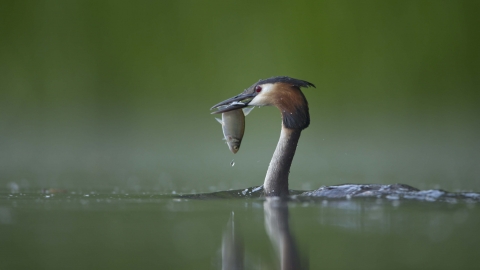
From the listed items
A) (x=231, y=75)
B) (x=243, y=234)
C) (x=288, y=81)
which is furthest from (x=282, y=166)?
(x=231, y=75)

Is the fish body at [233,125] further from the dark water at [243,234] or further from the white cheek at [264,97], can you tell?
the dark water at [243,234]

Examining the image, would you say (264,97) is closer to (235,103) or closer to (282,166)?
(235,103)

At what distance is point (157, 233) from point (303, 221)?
1.65 feet

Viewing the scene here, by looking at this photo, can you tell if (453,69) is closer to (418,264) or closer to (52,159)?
(52,159)

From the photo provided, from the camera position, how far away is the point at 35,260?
1.45 m

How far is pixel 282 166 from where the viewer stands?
3146mm

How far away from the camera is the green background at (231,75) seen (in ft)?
21.7

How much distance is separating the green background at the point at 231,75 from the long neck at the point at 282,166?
3.10m

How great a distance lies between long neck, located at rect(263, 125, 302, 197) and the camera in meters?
3.13

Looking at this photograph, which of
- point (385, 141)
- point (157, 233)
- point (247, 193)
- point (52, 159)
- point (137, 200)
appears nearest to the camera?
point (157, 233)

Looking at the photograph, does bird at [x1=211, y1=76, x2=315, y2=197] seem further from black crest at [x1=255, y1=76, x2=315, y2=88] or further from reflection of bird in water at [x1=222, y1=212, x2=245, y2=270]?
reflection of bird in water at [x1=222, y1=212, x2=245, y2=270]

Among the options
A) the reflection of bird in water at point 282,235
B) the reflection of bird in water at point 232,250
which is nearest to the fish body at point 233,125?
the reflection of bird in water at point 282,235

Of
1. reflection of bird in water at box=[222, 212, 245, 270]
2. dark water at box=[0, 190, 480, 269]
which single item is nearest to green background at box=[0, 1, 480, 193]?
dark water at box=[0, 190, 480, 269]

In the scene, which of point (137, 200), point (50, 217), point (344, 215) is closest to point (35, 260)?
point (50, 217)
